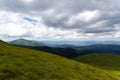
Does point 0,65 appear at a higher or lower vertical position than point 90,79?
higher

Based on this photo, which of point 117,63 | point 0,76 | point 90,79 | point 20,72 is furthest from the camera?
point 117,63

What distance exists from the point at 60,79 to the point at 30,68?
6803 millimetres

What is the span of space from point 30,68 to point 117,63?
174 metres

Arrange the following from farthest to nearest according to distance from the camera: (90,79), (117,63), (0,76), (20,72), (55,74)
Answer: (117,63)
(90,79)
(55,74)
(20,72)
(0,76)

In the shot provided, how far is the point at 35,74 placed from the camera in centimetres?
3600

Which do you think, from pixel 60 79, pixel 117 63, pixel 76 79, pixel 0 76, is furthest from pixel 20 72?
pixel 117 63

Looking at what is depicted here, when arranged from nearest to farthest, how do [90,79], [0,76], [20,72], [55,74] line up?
[0,76] < [20,72] < [55,74] < [90,79]

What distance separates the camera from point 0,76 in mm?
30516

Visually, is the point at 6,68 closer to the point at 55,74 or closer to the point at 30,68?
the point at 30,68

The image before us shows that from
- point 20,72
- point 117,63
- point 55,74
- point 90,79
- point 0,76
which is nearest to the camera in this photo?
point 0,76

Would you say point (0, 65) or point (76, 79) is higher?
point (0, 65)

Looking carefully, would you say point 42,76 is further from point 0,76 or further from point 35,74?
point 0,76

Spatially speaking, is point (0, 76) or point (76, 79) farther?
point (76, 79)

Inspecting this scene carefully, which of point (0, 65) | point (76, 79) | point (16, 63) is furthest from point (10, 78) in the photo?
point (76, 79)
